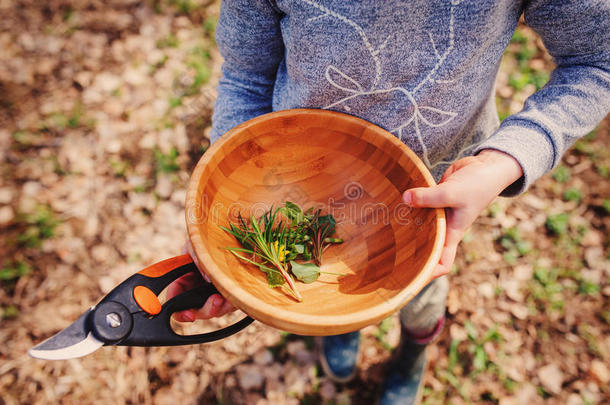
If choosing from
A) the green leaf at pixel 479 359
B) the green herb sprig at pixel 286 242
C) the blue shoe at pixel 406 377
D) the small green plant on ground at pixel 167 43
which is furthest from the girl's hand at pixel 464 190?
the small green plant on ground at pixel 167 43

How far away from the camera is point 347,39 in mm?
1187

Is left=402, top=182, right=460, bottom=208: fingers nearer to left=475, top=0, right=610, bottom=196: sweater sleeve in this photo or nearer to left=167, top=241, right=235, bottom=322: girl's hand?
left=475, top=0, right=610, bottom=196: sweater sleeve

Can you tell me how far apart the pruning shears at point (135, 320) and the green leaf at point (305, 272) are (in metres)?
0.21

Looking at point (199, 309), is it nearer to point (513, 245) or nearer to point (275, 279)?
point (275, 279)

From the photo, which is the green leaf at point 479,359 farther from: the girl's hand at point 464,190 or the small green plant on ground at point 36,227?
the small green plant on ground at point 36,227

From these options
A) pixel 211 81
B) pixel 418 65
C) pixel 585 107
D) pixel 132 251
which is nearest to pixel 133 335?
pixel 418 65

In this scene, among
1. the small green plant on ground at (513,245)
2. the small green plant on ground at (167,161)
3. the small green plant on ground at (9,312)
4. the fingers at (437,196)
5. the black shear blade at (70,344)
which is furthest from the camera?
the small green plant on ground at (167,161)

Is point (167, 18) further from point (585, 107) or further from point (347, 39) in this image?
point (585, 107)

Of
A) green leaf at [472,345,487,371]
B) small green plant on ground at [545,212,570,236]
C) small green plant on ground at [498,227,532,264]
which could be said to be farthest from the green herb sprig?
small green plant on ground at [545,212,570,236]

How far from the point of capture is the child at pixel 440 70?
1.14m

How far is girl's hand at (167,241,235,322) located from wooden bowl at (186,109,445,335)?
114 mm

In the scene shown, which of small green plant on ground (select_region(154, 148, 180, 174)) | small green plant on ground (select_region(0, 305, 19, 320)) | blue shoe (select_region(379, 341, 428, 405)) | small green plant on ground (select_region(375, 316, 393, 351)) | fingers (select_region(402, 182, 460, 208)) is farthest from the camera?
small green plant on ground (select_region(154, 148, 180, 174))

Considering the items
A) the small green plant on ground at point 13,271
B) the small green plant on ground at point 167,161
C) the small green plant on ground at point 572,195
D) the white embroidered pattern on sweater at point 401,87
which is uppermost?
the white embroidered pattern on sweater at point 401,87

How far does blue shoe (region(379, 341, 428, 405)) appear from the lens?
2344mm
